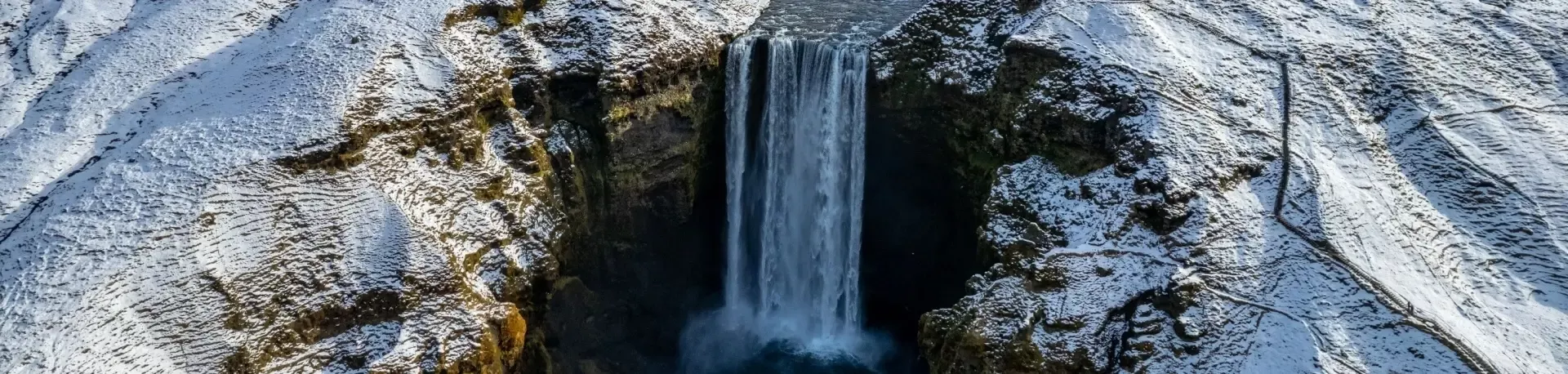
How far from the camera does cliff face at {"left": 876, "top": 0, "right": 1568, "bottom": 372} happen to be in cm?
1583

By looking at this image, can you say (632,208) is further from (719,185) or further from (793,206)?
(793,206)

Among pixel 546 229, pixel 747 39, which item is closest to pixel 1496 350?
pixel 747 39

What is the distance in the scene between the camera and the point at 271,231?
17.3 m

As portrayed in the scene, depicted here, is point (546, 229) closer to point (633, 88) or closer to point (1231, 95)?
point (633, 88)

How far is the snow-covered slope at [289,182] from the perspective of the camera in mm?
15906

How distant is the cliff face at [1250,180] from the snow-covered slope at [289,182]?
26.4ft

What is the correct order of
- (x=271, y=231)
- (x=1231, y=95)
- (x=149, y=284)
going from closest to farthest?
1. (x=149, y=284)
2. (x=271, y=231)
3. (x=1231, y=95)

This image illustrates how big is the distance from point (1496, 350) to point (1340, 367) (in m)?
2.78

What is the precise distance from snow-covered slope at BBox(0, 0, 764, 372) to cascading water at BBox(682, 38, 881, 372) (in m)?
Answer: 2.19

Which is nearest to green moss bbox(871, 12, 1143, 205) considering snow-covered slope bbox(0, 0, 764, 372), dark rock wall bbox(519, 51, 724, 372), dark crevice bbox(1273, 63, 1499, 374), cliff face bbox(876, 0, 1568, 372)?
cliff face bbox(876, 0, 1568, 372)

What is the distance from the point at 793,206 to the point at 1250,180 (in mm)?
9946

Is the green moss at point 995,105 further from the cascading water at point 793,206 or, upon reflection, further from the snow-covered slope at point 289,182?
the snow-covered slope at point 289,182

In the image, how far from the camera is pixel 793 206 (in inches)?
907

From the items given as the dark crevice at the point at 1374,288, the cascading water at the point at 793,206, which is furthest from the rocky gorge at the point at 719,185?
the cascading water at the point at 793,206
